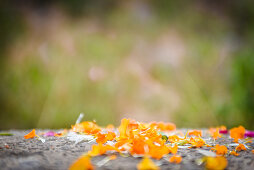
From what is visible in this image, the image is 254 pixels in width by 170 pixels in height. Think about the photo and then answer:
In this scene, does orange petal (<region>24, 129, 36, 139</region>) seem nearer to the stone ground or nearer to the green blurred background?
the stone ground

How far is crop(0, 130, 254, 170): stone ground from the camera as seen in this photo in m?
0.63

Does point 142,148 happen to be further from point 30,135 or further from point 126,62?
point 126,62

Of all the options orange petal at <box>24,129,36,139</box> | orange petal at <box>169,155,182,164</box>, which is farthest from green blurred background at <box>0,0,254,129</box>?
orange petal at <box>169,155,182,164</box>

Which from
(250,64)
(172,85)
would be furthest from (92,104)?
(250,64)

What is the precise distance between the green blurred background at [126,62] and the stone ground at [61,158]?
1983mm

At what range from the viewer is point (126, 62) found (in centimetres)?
341

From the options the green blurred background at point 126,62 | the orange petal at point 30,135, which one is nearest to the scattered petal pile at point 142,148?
the orange petal at point 30,135

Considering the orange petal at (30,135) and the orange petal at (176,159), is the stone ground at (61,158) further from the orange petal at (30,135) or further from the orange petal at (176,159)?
the orange petal at (30,135)

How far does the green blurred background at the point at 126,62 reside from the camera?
2.89 meters

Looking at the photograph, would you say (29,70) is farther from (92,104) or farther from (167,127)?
(167,127)

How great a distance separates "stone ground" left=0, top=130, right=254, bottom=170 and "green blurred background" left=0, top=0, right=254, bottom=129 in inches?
78.1

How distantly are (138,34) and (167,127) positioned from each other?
98.5 inches

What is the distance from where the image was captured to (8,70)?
10.3ft

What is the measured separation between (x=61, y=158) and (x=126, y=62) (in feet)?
9.11
